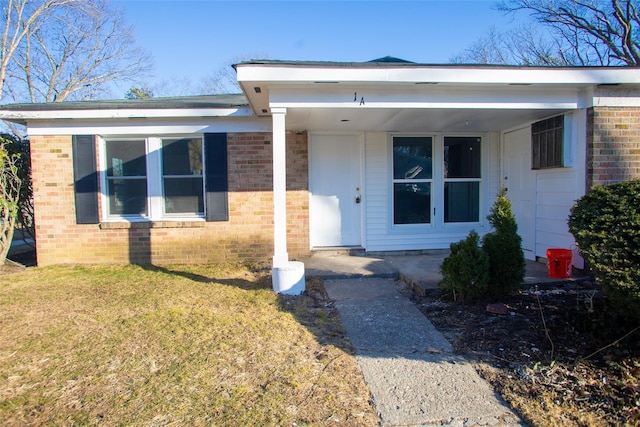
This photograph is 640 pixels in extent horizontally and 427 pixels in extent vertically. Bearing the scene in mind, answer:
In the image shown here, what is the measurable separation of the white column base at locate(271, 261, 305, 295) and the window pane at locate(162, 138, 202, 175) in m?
2.86

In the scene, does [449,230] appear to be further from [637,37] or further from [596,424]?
[637,37]

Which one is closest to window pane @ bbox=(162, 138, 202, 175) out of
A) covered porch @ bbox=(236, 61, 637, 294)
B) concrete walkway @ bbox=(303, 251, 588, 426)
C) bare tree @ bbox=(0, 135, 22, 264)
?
covered porch @ bbox=(236, 61, 637, 294)

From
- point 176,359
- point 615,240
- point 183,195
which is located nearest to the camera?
point 615,240

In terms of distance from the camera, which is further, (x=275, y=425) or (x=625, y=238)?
(x=625, y=238)

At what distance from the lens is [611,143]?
5152 millimetres

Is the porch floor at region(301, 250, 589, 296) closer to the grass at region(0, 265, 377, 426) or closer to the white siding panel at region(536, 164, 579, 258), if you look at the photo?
the white siding panel at region(536, 164, 579, 258)

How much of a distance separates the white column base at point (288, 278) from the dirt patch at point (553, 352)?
1477mm

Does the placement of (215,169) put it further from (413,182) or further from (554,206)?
(554,206)

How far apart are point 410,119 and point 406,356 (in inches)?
155

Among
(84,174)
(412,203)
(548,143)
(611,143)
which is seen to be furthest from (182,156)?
(611,143)

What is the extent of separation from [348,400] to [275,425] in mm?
522

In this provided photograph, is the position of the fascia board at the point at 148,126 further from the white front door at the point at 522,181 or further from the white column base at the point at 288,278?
the white front door at the point at 522,181

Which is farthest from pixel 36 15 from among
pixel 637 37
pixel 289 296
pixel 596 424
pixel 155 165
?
pixel 637 37

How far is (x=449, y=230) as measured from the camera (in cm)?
722
